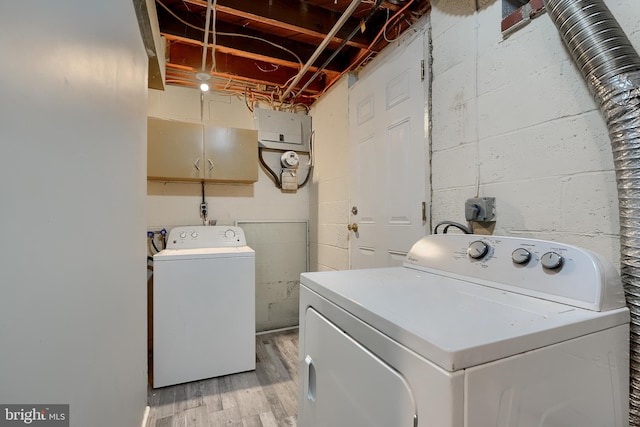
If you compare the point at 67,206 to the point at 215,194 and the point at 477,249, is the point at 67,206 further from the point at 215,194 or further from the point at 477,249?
the point at 215,194

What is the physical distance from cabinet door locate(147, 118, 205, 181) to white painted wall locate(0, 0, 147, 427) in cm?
130

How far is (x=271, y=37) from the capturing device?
7.21ft

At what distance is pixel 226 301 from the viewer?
2123 millimetres

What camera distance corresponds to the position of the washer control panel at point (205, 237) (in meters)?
2.41

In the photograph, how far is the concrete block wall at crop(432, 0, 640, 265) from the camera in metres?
0.92

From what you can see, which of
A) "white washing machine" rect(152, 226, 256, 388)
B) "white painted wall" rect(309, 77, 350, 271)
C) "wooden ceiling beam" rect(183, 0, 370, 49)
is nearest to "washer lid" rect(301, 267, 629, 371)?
"white washing machine" rect(152, 226, 256, 388)

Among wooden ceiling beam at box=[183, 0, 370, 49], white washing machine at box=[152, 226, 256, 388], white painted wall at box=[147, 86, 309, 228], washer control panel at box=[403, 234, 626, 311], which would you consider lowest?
white washing machine at box=[152, 226, 256, 388]

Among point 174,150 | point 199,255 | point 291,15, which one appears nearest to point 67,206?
point 199,255

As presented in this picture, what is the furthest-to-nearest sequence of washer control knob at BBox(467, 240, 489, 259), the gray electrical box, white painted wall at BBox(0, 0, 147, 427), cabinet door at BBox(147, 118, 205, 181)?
the gray electrical box → cabinet door at BBox(147, 118, 205, 181) → washer control knob at BBox(467, 240, 489, 259) → white painted wall at BBox(0, 0, 147, 427)

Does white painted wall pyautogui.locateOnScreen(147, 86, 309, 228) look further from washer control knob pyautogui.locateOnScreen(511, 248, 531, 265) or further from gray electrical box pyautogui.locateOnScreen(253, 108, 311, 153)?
washer control knob pyautogui.locateOnScreen(511, 248, 531, 265)

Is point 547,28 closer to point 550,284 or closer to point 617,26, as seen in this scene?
point 617,26

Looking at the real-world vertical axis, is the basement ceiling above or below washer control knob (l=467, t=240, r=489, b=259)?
above

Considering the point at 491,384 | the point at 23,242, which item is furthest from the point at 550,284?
the point at 23,242

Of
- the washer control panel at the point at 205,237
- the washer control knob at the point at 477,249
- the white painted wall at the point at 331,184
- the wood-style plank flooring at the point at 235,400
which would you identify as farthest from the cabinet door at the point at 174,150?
the washer control knob at the point at 477,249
